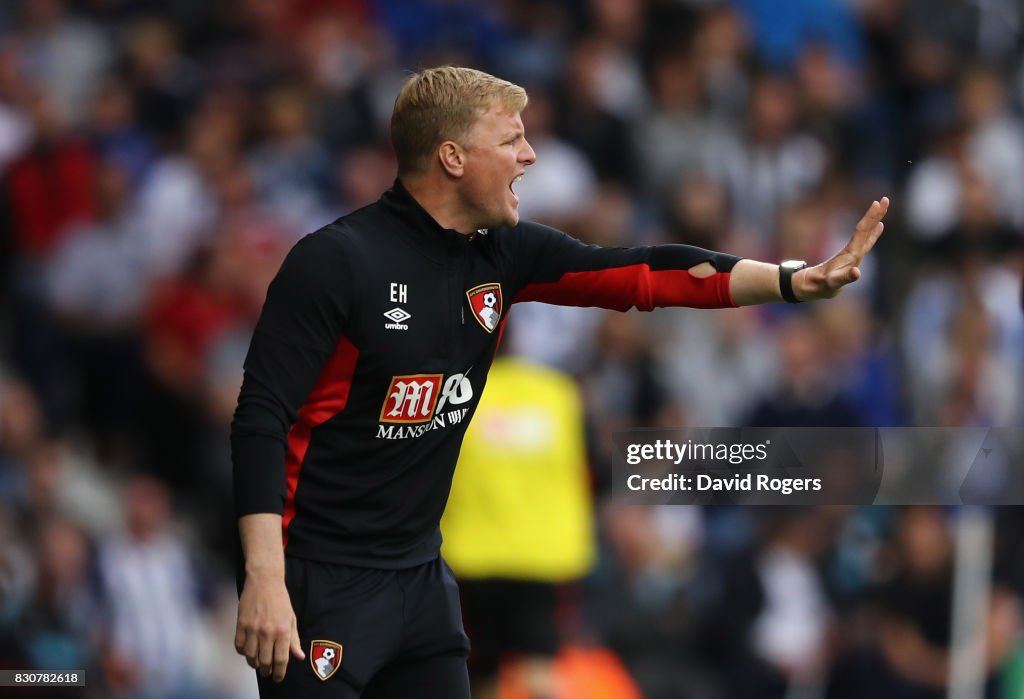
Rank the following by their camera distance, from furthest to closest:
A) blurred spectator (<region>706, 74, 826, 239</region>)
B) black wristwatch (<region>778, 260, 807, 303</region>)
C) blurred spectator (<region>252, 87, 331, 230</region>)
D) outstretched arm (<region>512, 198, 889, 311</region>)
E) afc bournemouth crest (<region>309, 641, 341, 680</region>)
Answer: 1. blurred spectator (<region>706, 74, 826, 239</region>)
2. blurred spectator (<region>252, 87, 331, 230</region>)
3. outstretched arm (<region>512, 198, 889, 311</region>)
4. black wristwatch (<region>778, 260, 807, 303</region>)
5. afc bournemouth crest (<region>309, 641, 341, 680</region>)

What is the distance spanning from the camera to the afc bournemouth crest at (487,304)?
14.2ft

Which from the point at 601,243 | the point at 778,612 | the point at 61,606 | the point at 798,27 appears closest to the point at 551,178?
the point at 601,243

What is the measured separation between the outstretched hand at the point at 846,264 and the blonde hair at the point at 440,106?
0.85m

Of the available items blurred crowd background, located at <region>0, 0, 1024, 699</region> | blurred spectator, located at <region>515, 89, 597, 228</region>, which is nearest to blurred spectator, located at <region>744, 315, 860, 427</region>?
blurred crowd background, located at <region>0, 0, 1024, 699</region>

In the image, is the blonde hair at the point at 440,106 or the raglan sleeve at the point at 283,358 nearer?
the raglan sleeve at the point at 283,358

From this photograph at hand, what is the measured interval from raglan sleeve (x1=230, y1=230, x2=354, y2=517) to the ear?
377 millimetres

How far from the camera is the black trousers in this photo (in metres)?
4.07

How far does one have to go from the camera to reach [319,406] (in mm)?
4090

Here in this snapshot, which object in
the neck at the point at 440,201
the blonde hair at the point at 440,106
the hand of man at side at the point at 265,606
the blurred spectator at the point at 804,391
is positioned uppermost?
the blurred spectator at the point at 804,391

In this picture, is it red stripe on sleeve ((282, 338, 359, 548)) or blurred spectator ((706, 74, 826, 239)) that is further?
blurred spectator ((706, 74, 826, 239))

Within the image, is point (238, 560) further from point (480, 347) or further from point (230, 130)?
point (230, 130)

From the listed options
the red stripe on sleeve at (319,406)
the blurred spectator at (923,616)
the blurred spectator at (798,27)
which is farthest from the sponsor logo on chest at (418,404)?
the blurred spectator at (798,27)

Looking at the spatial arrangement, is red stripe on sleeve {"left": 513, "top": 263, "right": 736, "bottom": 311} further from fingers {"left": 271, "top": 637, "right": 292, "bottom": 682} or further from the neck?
fingers {"left": 271, "top": 637, "right": 292, "bottom": 682}

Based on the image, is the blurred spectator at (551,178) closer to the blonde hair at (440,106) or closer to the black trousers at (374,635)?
the blonde hair at (440,106)
